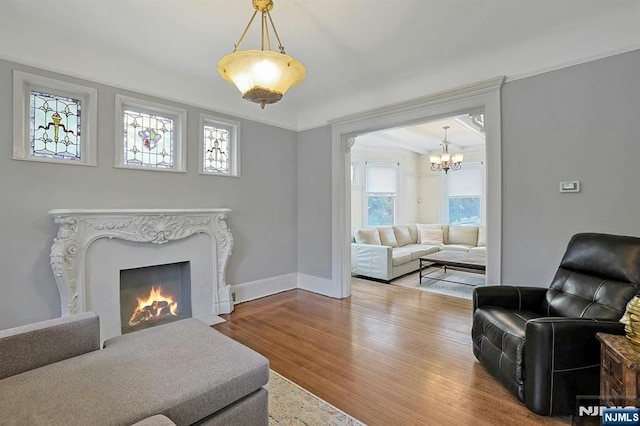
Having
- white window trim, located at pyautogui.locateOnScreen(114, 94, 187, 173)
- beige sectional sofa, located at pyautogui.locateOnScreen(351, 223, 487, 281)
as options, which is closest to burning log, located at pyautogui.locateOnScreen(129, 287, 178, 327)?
white window trim, located at pyautogui.locateOnScreen(114, 94, 187, 173)

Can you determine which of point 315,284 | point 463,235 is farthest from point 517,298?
point 463,235

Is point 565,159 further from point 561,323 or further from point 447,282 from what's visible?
point 447,282

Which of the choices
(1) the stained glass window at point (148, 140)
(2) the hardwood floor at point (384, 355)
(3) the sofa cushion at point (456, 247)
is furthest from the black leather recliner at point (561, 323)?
(3) the sofa cushion at point (456, 247)

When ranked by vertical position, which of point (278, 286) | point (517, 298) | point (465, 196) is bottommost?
point (278, 286)

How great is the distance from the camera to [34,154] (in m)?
2.67

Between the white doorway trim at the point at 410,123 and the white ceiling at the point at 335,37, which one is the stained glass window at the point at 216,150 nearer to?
the white ceiling at the point at 335,37

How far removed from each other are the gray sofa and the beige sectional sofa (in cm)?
394

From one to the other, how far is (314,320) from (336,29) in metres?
3.07

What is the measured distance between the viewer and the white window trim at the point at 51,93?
254cm

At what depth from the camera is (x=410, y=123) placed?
372 centimetres

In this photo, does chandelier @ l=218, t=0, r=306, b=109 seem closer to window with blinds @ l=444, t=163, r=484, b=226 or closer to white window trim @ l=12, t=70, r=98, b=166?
white window trim @ l=12, t=70, r=98, b=166

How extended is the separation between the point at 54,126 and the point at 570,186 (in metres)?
4.81

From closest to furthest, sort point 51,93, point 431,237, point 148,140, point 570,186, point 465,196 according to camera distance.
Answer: point 570,186 < point 51,93 < point 148,140 < point 431,237 < point 465,196

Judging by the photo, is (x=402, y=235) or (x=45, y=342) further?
(x=402, y=235)
